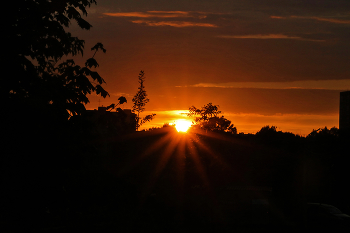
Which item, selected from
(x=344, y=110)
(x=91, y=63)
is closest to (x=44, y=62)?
(x=91, y=63)

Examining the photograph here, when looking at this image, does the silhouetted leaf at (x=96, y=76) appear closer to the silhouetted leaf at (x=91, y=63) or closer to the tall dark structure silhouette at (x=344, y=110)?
the silhouetted leaf at (x=91, y=63)

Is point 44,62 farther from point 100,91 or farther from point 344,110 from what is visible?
point 344,110

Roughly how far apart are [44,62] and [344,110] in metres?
161

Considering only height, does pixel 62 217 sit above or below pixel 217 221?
above

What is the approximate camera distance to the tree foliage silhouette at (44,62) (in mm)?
8680

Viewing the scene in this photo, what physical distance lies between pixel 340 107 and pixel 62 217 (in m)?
163

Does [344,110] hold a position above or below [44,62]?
above

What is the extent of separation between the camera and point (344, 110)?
15350 centimetres

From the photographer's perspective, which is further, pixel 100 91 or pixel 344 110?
pixel 344 110

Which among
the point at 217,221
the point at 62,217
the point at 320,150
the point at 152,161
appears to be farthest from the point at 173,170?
the point at 320,150

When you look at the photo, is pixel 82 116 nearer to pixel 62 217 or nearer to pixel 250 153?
pixel 62 217

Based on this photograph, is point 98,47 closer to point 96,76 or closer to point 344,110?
point 96,76

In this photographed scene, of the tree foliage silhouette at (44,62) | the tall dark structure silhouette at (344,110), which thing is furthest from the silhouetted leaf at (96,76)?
the tall dark structure silhouette at (344,110)

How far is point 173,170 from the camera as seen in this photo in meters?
30.7
